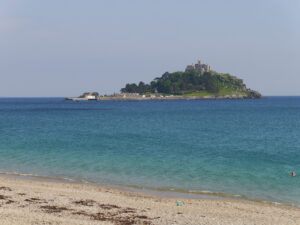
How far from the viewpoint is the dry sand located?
728 inches

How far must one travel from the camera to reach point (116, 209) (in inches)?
826

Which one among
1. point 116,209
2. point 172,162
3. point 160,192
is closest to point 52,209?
point 116,209

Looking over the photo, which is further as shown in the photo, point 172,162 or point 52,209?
point 172,162

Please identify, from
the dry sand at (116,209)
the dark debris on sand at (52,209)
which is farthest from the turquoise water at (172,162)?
the dark debris on sand at (52,209)

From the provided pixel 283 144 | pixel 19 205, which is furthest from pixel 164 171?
pixel 283 144

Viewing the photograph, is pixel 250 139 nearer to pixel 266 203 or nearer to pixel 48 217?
pixel 266 203

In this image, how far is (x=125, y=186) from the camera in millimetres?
28953

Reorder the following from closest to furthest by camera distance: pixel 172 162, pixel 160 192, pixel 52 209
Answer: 1. pixel 52 209
2. pixel 160 192
3. pixel 172 162

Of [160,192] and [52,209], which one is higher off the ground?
[52,209]

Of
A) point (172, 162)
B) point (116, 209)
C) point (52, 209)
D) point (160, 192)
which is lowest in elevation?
point (160, 192)

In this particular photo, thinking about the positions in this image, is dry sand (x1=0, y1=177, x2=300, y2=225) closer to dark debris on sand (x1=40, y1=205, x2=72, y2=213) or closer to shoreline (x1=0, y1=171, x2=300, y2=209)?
dark debris on sand (x1=40, y1=205, x2=72, y2=213)

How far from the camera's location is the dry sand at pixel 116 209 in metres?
18.5

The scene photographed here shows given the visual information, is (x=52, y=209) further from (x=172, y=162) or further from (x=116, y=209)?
(x=172, y=162)

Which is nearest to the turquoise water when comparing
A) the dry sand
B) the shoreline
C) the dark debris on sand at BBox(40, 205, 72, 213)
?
the shoreline
